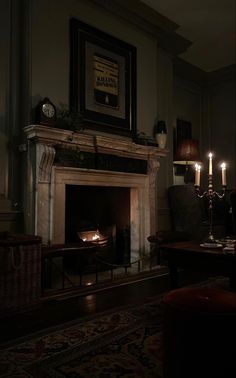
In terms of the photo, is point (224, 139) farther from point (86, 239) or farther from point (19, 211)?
point (19, 211)

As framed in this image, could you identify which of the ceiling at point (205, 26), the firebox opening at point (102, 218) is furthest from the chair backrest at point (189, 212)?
the ceiling at point (205, 26)

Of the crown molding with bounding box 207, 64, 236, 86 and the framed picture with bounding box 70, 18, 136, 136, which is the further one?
the crown molding with bounding box 207, 64, 236, 86

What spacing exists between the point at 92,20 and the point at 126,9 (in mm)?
597

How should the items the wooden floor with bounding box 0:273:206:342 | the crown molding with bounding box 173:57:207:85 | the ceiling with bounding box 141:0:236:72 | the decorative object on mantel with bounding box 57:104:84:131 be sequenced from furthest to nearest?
the crown molding with bounding box 173:57:207:85
the ceiling with bounding box 141:0:236:72
the decorative object on mantel with bounding box 57:104:84:131
the wooden floor with bounding box 0:273:206:342

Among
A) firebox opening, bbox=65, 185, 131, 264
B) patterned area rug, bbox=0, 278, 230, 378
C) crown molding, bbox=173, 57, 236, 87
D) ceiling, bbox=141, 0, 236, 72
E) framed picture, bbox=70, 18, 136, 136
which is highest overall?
ceiling, bbox=141, 0, 236, 72

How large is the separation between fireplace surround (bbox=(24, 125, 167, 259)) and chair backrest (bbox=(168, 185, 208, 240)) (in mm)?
433

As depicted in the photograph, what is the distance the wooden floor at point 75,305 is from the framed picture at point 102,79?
5.98 feet

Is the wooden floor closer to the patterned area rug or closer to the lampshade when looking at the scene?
the patterned area rug

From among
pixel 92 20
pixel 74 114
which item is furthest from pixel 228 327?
pixel 92 20

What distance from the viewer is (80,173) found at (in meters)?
3.40

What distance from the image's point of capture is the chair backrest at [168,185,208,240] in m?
4.38

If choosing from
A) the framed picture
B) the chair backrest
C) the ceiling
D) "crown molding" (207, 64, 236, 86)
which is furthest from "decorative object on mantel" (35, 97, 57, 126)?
"crown molding" (207, 64, 236, 86)

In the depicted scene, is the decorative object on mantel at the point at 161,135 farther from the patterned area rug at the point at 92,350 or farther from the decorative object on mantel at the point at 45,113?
the patterned area rug at the point at 92,350

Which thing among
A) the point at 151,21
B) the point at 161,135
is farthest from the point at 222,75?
the point at 161,135
